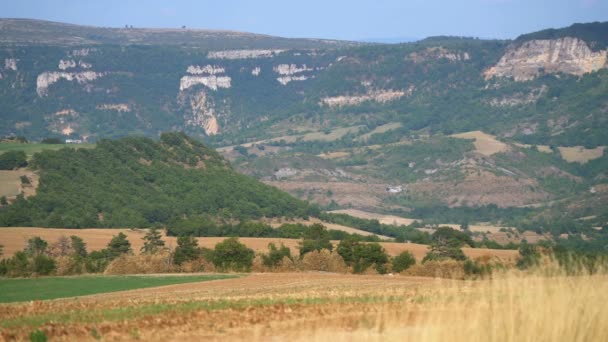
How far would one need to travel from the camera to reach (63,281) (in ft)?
176

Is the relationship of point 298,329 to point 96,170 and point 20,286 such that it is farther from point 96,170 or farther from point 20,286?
Answer: point 96,170

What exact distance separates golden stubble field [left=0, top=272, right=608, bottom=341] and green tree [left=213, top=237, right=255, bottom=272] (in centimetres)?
3002

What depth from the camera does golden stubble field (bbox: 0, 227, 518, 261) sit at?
80062mm

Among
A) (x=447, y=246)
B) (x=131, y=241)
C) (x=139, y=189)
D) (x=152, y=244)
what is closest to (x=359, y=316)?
(x=152, y=244)

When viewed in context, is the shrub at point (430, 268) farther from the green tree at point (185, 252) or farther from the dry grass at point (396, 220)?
the dry grass at point (396, 220)

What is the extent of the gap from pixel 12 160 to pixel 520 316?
10246cm

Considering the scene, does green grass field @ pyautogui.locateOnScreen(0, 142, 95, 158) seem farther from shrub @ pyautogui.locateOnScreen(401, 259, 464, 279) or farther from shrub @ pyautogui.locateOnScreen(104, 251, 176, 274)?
shrub @ pyautogui.locateOnScreen(401, 259, 464, 279)

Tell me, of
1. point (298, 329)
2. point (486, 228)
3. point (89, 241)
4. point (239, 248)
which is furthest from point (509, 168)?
point (298, 329)

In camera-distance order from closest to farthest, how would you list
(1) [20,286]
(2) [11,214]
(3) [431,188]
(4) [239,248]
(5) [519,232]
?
1. (1) [20,286]
2. (4) [239,248]
3. (2) [11,214]
4. (5) [519,232]
5. (3) [431,188]

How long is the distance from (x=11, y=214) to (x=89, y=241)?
15422 mm

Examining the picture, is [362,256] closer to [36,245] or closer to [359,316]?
[36,245]

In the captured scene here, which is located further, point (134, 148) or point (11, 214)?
point (134, 148)

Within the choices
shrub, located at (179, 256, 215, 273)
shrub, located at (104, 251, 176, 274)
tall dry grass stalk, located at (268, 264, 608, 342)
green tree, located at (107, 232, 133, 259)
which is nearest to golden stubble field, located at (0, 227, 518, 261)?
green tree, located at (107, 232, 133, 259)

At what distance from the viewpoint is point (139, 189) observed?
127 m
